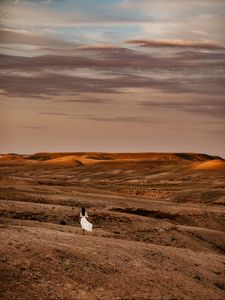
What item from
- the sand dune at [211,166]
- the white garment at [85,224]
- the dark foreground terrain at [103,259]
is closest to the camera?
the dark foreground terrain at [103,259]

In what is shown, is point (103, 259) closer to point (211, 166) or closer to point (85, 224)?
point (85, 224)

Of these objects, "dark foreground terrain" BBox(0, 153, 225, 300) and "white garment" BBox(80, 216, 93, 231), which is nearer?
"dark foreground terrain" BBox(0, 153, 225, 300)

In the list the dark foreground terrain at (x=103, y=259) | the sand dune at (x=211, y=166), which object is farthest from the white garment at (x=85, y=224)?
the sand dune at (x=211, y=166)

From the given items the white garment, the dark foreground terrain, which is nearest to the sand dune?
the dark foreground terrain

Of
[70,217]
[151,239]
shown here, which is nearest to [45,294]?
[151,239]

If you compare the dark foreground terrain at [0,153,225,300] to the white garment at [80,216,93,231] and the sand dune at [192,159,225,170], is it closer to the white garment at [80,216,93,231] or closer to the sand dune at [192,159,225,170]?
the white garment at [80,216,93,231]

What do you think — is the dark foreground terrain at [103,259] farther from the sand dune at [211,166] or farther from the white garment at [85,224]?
the sand dune at [211,166]

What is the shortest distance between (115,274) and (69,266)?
1.75 metres

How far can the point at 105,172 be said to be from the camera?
5517 inches

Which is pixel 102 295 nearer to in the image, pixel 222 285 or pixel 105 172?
pixel 222 285

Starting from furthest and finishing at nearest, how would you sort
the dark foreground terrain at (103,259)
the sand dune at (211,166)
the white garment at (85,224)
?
the sand dune at (211,166), the white garment at (85,224), the dark foreground terrain at (103,259)

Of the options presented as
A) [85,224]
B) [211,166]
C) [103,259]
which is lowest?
[103,259]

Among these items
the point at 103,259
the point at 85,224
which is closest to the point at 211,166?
the point at 85,224

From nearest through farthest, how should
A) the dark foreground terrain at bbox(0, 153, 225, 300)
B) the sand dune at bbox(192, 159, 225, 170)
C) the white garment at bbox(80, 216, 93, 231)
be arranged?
1. the dark foreground terrain at bbox(0, 153, 225, 300)
2. the white garment at bbox(80, 216, 93, 231)
3. the sand dune at bbox(192, 159, 225, 170)
